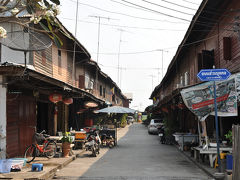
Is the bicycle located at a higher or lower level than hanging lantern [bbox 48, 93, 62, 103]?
lower

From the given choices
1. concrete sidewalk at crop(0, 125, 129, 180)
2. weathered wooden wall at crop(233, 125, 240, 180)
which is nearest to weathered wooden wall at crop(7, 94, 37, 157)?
concrete sidewalk at crop(0, 125, 129, 180)

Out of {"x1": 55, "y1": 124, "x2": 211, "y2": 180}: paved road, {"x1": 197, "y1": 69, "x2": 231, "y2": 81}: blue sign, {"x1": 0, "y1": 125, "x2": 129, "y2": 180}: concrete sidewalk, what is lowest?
{"x1": 55, "y1": 124, "x2": 211, "y2": 180}: paved road

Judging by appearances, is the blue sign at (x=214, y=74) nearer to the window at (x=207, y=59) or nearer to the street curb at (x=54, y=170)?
the street curb at (x=54, y=170)

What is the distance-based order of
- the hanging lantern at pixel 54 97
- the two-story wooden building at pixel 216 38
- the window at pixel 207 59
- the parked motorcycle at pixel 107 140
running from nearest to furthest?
the two-story wooden building at pixel 216 38 → the hanging lantern at pixel 54 97 → the window at pixel 207 59 → the parked motorcycle at pixel 107 140

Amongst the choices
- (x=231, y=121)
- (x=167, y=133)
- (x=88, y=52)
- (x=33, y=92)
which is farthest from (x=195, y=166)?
(x=88, y=52)

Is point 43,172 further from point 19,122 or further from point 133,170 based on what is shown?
point 19,122

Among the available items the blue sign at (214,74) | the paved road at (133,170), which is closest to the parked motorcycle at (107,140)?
the paved road at (133,170)

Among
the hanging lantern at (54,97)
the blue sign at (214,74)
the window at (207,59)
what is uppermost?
the window at (207,59)

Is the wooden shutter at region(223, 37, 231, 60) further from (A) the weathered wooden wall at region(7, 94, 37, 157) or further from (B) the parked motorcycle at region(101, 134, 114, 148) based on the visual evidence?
(B) the parked motorcycle at region(101, 134, 114, 148)

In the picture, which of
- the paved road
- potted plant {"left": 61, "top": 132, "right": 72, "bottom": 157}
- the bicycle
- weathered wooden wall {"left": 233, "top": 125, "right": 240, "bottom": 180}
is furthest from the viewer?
potted plant {"left": 61, "top": 132, "right": 72, "bottom": 157}

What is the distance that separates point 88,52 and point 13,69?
1454cm

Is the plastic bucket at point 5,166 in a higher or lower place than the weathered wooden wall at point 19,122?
lower

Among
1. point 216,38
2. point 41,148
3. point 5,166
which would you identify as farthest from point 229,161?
point 216,38

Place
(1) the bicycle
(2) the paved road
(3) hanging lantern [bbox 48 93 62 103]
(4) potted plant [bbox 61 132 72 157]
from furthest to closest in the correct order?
(3) hanging lantern [bbox 48 93 62 103], (4) potted plant [bbox 61 132 72 157], (1) the bicycle, (2) the paved road
